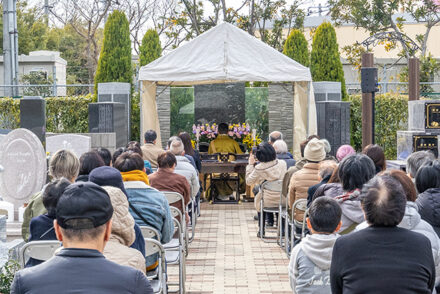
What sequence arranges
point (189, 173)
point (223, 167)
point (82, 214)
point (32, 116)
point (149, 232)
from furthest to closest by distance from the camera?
point (223, 167) → point (32, 116) → point (189, 173) → point (149, 232) → point (82, 214)

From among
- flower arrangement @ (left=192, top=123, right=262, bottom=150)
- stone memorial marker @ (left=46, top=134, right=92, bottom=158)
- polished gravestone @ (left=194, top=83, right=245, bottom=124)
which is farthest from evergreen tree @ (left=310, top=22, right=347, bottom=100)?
stone memorial marker @ (left=46, top=134, right=92, bottom=158)

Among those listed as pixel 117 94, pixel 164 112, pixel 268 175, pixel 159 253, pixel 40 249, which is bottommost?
pixel 159 253

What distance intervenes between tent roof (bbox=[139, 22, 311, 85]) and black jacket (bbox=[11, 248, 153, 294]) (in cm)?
1066

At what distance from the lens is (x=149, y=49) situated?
1878cm

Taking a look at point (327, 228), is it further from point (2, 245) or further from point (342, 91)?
point (342, 91)

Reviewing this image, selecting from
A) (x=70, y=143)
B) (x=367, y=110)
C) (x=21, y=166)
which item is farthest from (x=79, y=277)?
(x=70, y=143)

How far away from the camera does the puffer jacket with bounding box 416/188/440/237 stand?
5113 mm

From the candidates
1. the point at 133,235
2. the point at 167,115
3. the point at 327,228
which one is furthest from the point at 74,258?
the point at 167,115

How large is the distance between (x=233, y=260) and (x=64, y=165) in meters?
3.62

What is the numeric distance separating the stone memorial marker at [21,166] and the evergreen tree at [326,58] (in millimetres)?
10002

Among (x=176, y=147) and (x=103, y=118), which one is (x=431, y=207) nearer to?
(x=176, y=147)

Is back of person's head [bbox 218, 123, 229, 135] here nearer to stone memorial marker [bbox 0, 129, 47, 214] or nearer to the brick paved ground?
the brick paved ground

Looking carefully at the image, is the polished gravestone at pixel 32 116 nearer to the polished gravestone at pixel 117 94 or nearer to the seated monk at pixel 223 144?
the seated monk at pixel 223 144

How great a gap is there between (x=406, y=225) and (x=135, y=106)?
13.7 meters
